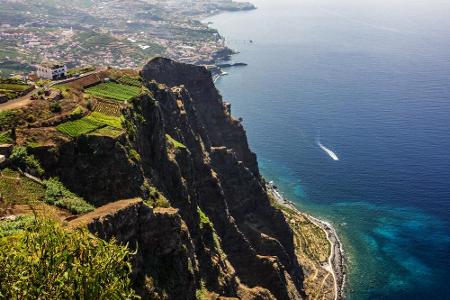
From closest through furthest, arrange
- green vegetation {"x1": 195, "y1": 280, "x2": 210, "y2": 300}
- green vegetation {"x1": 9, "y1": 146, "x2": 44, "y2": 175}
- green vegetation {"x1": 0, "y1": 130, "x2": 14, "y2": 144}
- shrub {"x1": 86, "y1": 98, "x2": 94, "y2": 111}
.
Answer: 1. green vegetation {"x1": 9, "y1": 146, "x2": 44, "y2": 175}
2. green vegetation {"x1": 0, "y1": 130, "x2": 14, "y2": 144}
3. green vegetation {"x1": 195, "y1": 280, "x2": 210, "y2": 300}
4. shrub {"x1": 86, "y1": 98, "x2": 94, "y2": 111}

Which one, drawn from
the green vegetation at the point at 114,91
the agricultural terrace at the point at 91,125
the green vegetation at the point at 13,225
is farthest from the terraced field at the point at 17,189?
the green vegetation at the point at 114,91

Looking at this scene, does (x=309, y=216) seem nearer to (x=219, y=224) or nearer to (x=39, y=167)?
(x=219, y=224)

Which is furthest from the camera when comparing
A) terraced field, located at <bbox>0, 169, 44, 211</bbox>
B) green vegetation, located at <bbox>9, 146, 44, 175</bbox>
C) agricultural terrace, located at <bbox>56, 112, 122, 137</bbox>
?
agricultural terrace, located at <bbox>56, 112, 122, 137</bbox>

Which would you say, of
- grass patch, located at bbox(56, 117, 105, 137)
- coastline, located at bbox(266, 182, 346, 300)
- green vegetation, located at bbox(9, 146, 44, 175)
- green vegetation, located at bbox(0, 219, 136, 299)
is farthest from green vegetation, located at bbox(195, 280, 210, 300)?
coastline, located at bbox(266, 182, 346, 300)

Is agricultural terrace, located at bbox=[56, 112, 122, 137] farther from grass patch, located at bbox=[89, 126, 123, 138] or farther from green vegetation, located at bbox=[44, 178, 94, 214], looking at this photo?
green vegetation, located at bbox=[44, 178, 94, 214]

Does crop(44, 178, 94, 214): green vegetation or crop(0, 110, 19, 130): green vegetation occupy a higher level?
Result: crop(0, 110, 19, 130): green vegetation

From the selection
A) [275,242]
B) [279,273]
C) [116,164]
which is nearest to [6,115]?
[116,164]

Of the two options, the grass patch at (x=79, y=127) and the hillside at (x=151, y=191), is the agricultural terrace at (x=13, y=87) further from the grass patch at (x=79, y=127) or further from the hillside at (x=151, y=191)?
the grass patch at (x=79, y=127)
